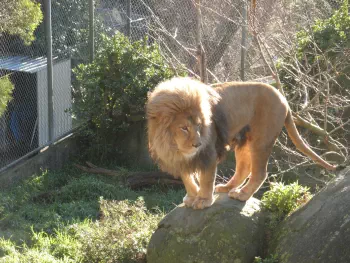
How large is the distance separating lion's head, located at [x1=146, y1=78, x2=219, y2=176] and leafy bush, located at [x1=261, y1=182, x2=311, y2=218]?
2.81ft

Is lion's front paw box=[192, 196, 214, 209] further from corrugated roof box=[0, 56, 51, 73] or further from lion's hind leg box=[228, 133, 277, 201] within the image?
corrugated roof box=[0, 56, 51, 73]

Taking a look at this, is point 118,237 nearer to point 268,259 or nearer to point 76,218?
point 76,218

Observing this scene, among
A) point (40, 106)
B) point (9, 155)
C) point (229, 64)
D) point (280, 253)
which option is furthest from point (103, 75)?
point (280, 253)

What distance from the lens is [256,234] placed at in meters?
4.75

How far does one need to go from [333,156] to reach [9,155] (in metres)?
4.33

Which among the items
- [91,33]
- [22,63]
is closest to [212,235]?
[22,63]

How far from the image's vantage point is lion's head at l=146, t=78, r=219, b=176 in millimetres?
4305

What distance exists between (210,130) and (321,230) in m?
1.08

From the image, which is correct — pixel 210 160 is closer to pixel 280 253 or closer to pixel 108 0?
pixel 280 253

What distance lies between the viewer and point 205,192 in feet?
15.8

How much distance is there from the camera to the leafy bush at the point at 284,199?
4922mm

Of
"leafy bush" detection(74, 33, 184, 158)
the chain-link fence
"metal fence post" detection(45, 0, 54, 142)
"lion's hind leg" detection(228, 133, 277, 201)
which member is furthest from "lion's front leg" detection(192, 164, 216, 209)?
"metal fence post" detection(45, 0, 54, 142)

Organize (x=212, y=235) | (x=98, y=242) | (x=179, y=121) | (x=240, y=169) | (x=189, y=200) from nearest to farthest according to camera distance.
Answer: (x=179, y=121) → (x=212, y=235) → (x=189, y=200) → (x=240, y=169) → (x=98, y=242)

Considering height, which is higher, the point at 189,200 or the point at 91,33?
the point at 91,33
